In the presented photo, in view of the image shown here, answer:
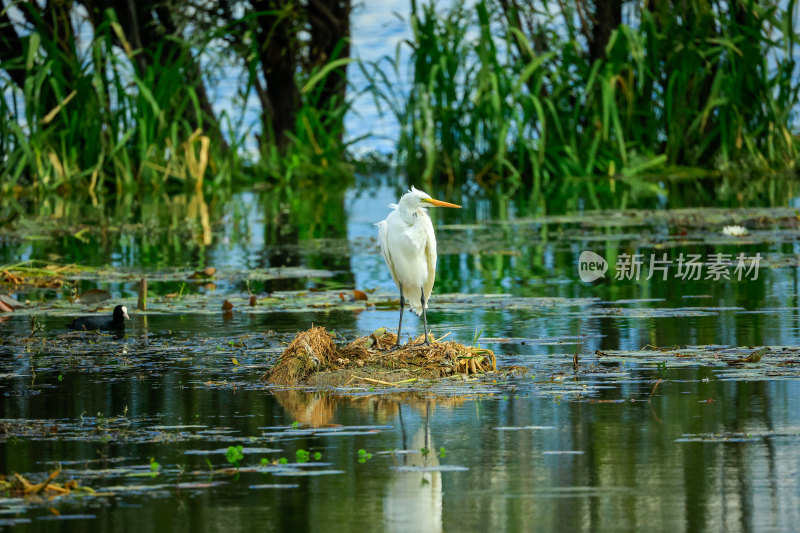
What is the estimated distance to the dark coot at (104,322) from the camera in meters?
8.23

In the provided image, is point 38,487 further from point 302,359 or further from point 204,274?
point 204,274

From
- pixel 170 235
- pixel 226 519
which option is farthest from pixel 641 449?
pixel 170 235

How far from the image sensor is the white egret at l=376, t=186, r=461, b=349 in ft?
22.0

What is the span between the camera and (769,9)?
2106cm

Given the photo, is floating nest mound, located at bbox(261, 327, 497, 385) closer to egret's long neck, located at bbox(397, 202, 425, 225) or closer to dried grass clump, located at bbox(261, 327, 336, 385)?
dried grass clump, located at bbox(261, 327, 336, 385)

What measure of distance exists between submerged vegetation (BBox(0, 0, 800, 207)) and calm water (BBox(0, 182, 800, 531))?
1040 cm

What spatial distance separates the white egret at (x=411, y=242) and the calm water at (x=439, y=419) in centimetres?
58

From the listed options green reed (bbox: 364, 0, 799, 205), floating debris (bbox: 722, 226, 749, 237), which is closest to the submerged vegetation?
green reed (bbox: 364, 0, 799, 205)

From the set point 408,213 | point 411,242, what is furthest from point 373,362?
point 408,213

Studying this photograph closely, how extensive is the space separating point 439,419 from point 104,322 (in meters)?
3.28

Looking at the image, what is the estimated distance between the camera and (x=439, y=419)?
558 centimetres

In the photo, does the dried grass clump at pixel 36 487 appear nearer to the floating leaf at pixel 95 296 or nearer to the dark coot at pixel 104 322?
the dark coot at pixel 104 322

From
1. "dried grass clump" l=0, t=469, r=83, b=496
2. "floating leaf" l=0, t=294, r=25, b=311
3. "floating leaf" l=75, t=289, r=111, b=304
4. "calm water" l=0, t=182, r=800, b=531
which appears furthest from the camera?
"floating leaf" l=75, t=289, r=111, b=304

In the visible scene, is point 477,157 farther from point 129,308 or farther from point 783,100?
point 129,308
